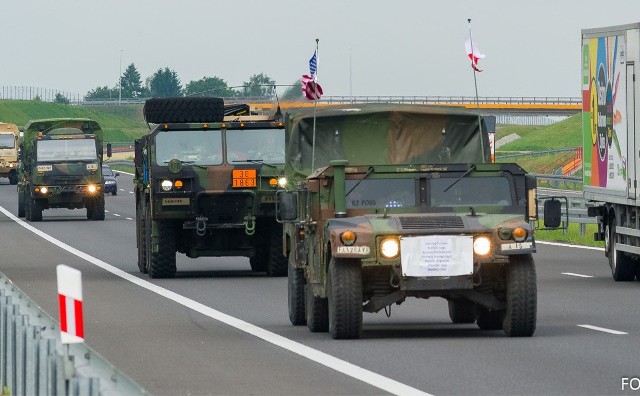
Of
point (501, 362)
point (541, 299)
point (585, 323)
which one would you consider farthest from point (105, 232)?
point (501, 362)

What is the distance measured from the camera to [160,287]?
86.3 ft

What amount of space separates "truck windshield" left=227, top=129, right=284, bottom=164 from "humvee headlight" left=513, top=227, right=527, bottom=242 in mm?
13399

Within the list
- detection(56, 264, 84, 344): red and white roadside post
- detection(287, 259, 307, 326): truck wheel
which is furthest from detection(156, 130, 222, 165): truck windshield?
detection(56, 264, 84, 344): red and white roadside post

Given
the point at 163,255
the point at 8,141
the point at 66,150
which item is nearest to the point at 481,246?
the point at 163,255

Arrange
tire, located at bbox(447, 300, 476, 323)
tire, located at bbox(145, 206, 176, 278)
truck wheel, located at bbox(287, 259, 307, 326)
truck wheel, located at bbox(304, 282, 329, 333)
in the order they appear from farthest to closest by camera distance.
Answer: tire, located at bbox(145, 206, 176, 278), tire, located at bbox(447, 300, 476, 323), truck wheel, located at bbox(287, 259, 307, 326), truck wheel, located at bbox(304, 282, 329, 333)

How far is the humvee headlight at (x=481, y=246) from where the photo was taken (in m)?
16.4

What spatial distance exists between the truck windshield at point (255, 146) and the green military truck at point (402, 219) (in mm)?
9171

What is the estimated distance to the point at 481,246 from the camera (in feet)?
53.9

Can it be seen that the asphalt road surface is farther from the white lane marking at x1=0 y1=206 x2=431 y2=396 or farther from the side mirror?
the side mirror

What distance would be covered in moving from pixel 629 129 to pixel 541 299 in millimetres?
4257

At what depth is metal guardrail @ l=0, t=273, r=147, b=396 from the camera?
809cm

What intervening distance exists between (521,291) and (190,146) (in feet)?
44.4

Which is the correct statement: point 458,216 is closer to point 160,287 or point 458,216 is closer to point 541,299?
point 541,299

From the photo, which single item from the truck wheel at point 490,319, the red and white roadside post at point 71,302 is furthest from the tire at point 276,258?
the red and white roadside post at point 71,302
